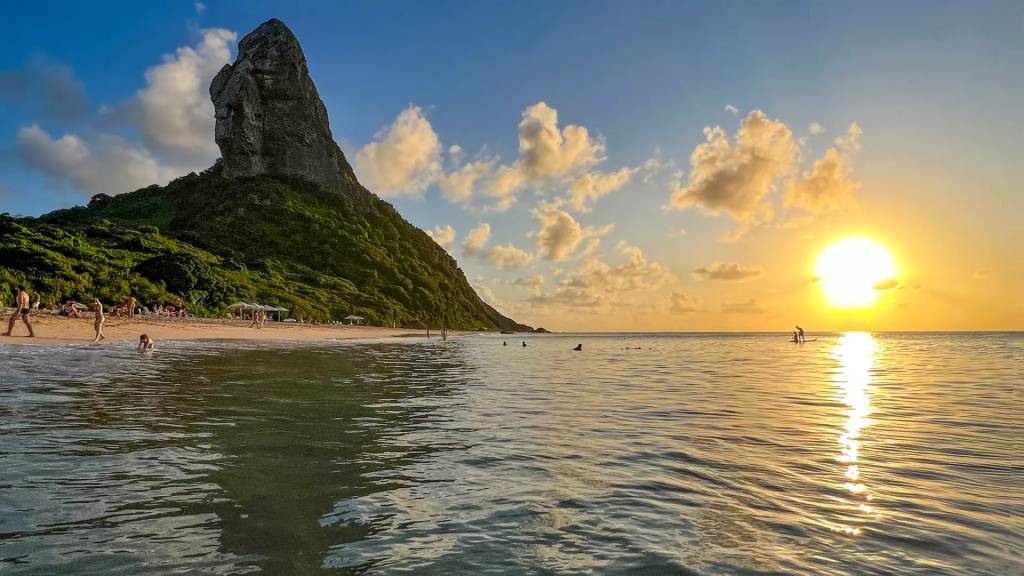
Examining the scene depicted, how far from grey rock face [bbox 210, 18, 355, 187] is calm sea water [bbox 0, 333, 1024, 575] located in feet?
537

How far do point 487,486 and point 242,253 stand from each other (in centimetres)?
13043

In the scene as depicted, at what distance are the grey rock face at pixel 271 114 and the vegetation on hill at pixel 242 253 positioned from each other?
7.16 metres

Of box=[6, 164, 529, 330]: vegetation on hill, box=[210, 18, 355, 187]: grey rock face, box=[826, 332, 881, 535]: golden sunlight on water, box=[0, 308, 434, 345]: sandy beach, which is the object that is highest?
box=[210, 18, 355, 187]: grey rock face

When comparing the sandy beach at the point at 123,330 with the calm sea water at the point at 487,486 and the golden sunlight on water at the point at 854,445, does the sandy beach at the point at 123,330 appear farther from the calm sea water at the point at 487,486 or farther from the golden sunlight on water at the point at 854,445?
the golden sunlight on water at the point at 854,445

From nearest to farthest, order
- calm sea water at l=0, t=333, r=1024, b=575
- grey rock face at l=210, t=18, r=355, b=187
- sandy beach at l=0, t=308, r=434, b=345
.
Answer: calm sea water at l=0, t=333, r=1024, b=575
sandy beach at l=0, t=308, r=434, b=345
grey rock face at l=210, t=18, r=355, b=187

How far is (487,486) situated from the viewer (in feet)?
23.9

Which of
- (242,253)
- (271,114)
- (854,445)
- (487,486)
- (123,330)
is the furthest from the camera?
(271,114)

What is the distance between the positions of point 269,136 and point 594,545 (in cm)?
18187

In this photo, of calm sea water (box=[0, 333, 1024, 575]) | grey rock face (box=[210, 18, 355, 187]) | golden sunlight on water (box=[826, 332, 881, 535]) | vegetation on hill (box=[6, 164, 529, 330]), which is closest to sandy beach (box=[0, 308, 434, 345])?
vegetation on hill (box=[6, 164, 529, 330])

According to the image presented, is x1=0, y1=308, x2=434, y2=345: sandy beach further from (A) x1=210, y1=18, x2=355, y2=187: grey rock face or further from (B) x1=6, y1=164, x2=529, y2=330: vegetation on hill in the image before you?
(A) x1=210, y1=18, x2=355, y2=187: grey rock face

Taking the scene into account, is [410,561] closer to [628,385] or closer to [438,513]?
[438,513]

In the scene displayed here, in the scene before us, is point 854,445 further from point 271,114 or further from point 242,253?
point 271,114

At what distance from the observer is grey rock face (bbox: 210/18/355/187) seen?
520ft

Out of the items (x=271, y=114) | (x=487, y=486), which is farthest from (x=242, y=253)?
(x=487, y=486)
